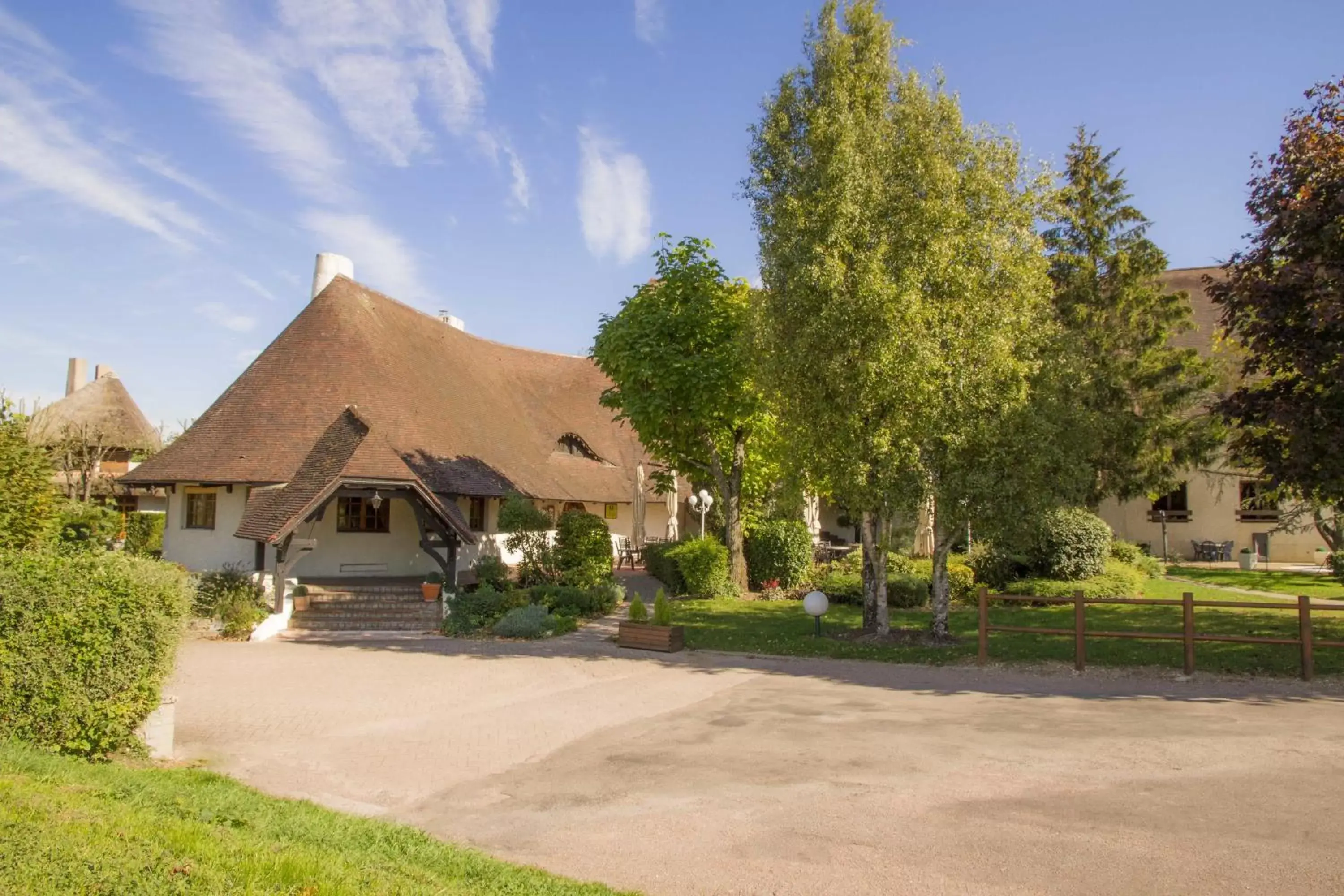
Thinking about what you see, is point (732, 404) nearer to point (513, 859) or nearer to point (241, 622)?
point (241, 622)

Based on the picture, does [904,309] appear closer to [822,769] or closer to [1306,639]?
[1306,639]

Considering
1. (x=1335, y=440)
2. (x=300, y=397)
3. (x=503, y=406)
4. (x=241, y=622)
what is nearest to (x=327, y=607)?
(x=241, y=622)

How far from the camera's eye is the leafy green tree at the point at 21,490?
1167 cm

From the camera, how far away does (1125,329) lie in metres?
27.0

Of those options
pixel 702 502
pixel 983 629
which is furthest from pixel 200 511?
pixel 983 629

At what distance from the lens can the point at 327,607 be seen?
18.5 metres

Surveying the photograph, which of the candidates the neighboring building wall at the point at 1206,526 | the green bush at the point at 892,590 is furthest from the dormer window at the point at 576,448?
the neighboring building wall at the point at 1206,526

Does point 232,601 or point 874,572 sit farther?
point 232,601

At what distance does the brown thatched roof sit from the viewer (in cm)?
3238

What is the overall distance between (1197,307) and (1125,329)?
1282cm

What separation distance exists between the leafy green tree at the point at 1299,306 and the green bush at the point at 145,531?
96.8 ft

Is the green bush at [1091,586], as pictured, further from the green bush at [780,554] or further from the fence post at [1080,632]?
the fence post at [1080,632]

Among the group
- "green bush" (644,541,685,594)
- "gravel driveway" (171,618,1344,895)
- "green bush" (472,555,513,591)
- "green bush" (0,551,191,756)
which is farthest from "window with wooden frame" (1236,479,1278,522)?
"green bush" (0,551,191,756)

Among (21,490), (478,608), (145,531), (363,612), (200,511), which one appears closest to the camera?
(21,490)
